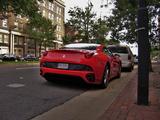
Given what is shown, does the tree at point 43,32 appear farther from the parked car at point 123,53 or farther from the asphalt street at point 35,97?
the asphalt street at point 35,97

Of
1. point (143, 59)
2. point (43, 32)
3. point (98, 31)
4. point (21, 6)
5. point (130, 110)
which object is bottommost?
point (130, 110)

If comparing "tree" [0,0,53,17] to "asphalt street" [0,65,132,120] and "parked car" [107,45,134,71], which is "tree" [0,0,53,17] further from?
"asphalt street" [0,65,132,120]

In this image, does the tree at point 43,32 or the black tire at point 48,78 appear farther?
the tree at point 43,32

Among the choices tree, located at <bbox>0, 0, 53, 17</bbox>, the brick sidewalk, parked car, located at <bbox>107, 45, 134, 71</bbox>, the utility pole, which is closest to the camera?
the brick sidewalk

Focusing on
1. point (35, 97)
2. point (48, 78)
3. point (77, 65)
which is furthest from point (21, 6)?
point (35, 97)

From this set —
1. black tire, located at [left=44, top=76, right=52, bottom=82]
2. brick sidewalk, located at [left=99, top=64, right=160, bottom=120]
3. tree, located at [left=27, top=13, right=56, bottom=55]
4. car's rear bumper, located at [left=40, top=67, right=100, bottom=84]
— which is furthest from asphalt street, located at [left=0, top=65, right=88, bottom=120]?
tree, located at [left=27, top=13, right=56, bottom=55]

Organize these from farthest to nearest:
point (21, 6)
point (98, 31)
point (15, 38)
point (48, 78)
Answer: point (15, 38), point (98, 31), point (21, 6), point (48, 78)

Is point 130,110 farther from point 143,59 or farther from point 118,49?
point 118,49

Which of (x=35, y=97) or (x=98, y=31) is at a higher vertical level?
(x=98, y=31)

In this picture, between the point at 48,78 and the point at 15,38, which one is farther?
the point at 15,38

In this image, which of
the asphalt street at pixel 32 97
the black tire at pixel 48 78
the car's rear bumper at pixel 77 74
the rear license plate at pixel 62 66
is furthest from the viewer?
the black tire at pixel 48 78

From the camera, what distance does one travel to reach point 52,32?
2761 inches

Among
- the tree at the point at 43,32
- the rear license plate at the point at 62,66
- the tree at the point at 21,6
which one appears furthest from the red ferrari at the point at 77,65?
the tree at the point at 43,32

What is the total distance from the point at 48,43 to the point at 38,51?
56.1 ft
